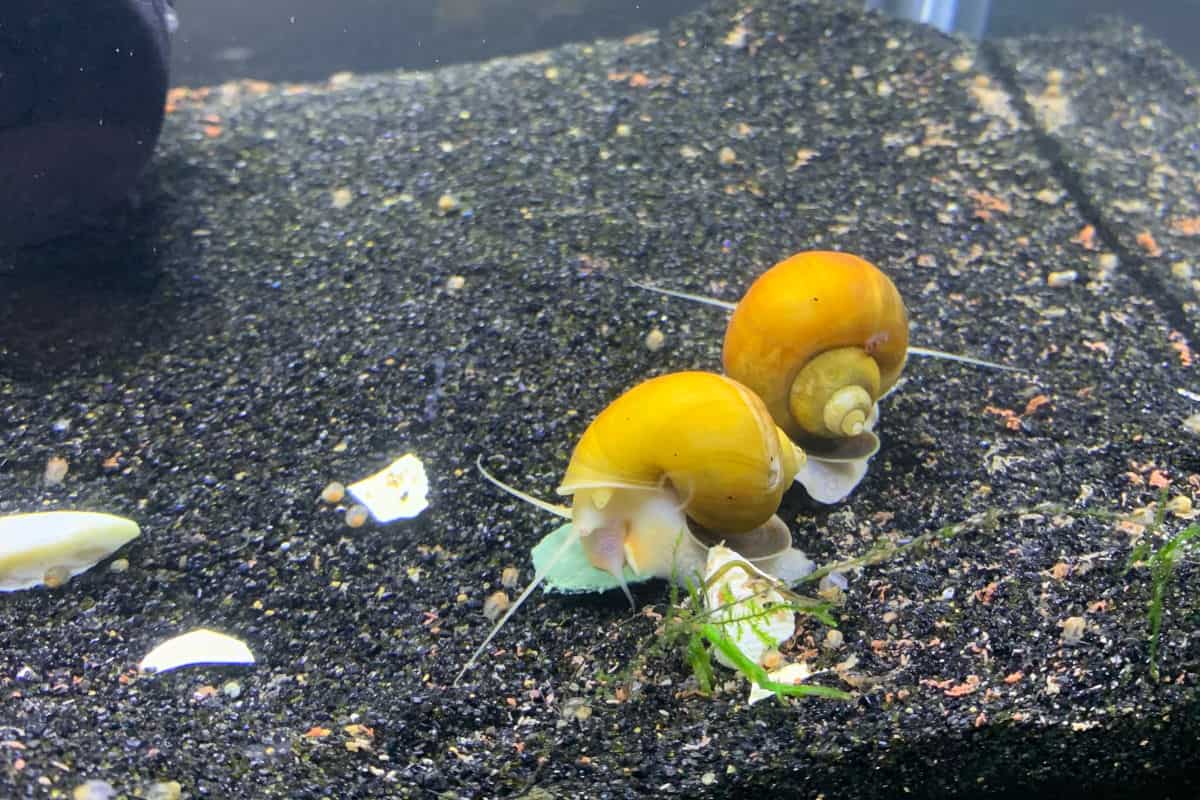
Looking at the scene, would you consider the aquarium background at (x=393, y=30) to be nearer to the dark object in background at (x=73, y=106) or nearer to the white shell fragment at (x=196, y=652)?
the dark object in background at (x=73, y=106)

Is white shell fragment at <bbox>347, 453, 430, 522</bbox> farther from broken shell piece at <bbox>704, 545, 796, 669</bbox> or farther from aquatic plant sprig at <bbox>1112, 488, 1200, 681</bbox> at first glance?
aquatic plant sprig at <bbox>1112, 488, 1200, 681</bbox>

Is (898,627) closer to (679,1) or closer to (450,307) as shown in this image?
(450,307)

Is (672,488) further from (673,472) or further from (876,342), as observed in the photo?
(876,342)

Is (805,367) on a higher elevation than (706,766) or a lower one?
higher

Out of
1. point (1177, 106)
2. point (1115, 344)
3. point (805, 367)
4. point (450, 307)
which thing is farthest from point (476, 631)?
point (1177, 106)

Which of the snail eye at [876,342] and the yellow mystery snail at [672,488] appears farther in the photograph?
the snail eye at [876,342]

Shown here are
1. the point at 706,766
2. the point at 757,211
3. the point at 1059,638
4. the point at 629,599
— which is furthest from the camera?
the point at 757,211

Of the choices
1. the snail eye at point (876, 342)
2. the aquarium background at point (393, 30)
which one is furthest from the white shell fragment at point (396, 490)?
the aquarium background at point (393, 30)
